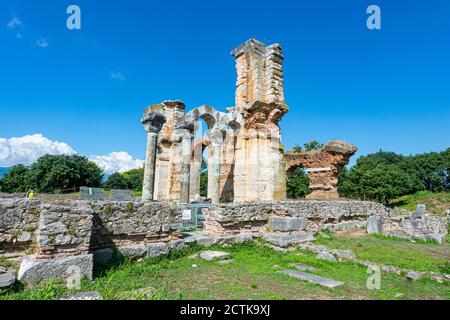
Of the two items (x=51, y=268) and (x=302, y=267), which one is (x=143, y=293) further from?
(x=302, y=267)

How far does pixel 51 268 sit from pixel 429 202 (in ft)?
154

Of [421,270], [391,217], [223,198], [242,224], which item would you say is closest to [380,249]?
[421,270]

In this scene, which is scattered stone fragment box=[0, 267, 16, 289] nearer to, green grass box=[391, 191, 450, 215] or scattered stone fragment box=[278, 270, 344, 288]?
scattered stone fragment box=[278, 270, 344, 288]

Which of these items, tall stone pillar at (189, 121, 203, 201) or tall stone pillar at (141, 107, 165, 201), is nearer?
tall stone pillar at (141, 107, 165, 201)

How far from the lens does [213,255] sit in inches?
286

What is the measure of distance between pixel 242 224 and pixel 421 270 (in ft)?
16.3

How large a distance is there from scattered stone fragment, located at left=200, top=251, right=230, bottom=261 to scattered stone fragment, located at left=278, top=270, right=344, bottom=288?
168 centimetres

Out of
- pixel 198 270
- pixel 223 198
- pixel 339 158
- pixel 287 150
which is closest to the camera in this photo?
pixel 198 270

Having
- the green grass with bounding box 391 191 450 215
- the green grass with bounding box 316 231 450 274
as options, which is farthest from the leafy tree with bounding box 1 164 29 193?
the green grass with bounding box 391 191 450 215

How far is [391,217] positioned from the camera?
1741 centimetres

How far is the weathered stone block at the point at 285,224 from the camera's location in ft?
31.5

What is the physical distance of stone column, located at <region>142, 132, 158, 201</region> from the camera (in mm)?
13828

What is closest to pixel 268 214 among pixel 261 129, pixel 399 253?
pixel 399 253

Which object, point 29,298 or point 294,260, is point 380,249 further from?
point 29,298
